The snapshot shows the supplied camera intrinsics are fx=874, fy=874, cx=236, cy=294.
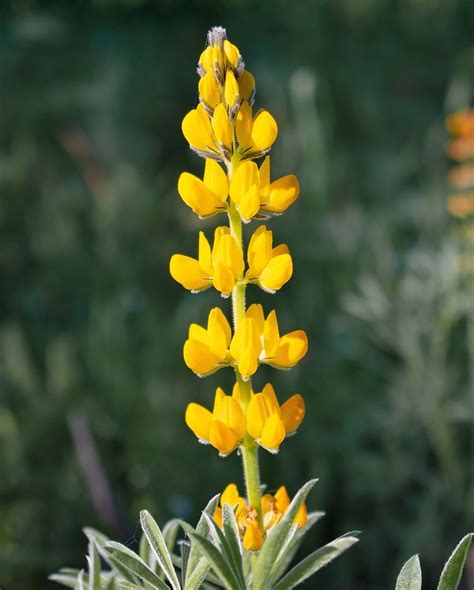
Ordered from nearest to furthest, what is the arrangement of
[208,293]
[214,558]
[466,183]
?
1. [214,558]
2. [466,183]
3. [208,293]

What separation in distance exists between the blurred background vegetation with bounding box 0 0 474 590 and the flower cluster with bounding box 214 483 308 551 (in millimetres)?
866

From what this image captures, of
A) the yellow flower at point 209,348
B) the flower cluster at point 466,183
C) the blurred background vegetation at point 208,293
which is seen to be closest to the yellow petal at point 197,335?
the yellow flower at point 209,348

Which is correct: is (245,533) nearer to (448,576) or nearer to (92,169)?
(448,576)

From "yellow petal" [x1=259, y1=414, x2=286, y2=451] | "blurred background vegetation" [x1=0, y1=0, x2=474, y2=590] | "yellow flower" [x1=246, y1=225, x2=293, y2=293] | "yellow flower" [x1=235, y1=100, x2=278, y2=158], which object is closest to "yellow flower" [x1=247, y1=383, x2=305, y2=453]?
"yellow petal" [x1=259, y1=414, x2=286, y2=451]

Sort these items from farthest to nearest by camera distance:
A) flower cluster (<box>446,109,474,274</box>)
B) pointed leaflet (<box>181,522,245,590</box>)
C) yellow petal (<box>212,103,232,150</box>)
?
flower cluster (<box>446,109,474,274</box>)
yellow petal (<box>212,103,232,150</box>)
pointed leaflet (<box>181,522,245,590</box>)

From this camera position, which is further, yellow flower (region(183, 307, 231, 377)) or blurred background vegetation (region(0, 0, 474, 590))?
blurred background vegetation (region(0, 0, 474, 590))

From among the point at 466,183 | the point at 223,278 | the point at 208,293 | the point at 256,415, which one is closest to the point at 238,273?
the point at 223,278

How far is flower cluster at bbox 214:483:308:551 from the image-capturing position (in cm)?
78

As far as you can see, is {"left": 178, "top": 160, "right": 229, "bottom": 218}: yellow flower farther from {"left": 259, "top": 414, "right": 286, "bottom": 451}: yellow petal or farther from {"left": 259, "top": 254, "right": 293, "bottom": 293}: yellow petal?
{"left": 259, "top": 414, "right": 286, "bottom": 451}: yellow petal

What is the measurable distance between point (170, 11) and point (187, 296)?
6.17 ft

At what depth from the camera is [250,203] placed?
790 mm

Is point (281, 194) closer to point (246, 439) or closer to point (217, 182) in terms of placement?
point (217, 182)

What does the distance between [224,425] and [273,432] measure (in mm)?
45

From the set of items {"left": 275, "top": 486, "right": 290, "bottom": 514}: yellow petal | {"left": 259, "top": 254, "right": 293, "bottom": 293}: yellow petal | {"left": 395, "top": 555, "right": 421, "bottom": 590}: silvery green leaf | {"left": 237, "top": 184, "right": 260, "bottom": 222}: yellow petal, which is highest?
{"left": 237, "top": 184, "right": 260, "bottom": 222}: yellow petal
